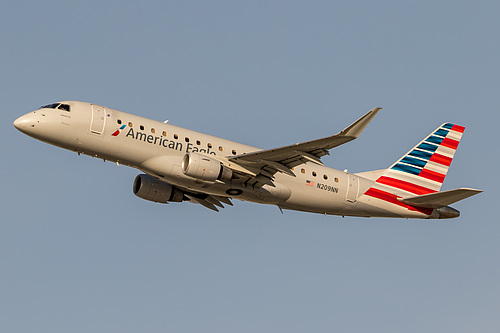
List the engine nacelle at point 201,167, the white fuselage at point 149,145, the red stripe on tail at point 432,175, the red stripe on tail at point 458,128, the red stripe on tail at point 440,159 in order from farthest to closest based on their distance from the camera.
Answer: the red stripe on tail at point 458,128 → the red stripe on tail at point 440,159 → the red stripe on tail at point 432,175 → the white fuselage at point 149,145 → the engine nacelle at point 201,167

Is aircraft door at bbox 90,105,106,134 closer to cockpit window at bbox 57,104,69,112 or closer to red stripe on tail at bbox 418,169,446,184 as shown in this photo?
cockpit window at bbox 57,104,69,112

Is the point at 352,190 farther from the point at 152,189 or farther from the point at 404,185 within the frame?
the point at 152,189

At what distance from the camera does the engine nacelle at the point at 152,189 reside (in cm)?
4594

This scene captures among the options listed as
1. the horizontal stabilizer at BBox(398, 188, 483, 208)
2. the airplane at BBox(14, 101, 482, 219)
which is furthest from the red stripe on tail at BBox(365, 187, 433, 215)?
the horizontal stabilizer at BBox(398, 188, 483, 208)

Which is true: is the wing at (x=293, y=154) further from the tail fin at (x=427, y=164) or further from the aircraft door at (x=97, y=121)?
the tail fin at (x=427, y=164)

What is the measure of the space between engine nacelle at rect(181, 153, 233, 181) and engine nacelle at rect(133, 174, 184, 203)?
18.6 ft

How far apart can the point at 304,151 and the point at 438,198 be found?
10818mm

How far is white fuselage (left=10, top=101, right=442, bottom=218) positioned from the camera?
40.7 m

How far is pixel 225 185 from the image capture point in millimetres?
41969

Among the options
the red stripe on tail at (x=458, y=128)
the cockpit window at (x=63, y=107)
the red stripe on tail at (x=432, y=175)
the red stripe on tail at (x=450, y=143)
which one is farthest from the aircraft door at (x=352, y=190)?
the cockpit window at (x=63, y=107)

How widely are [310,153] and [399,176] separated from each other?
37.1 feet

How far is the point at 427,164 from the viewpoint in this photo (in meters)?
50.0

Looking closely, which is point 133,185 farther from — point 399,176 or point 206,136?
point 399,176

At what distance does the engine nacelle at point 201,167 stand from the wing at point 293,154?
1562 millimetres
